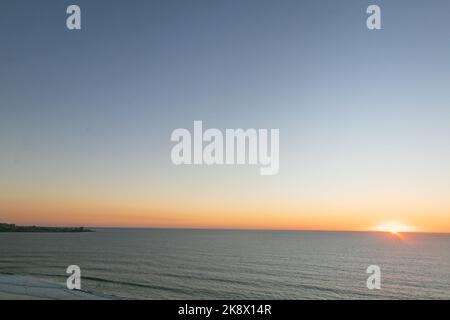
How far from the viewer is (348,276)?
214 ft

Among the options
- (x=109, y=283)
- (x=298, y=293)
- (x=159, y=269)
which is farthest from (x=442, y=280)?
(x=109, y=283)

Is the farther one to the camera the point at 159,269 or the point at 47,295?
the point at 159,269

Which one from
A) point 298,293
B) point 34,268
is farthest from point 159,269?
point 298,293
